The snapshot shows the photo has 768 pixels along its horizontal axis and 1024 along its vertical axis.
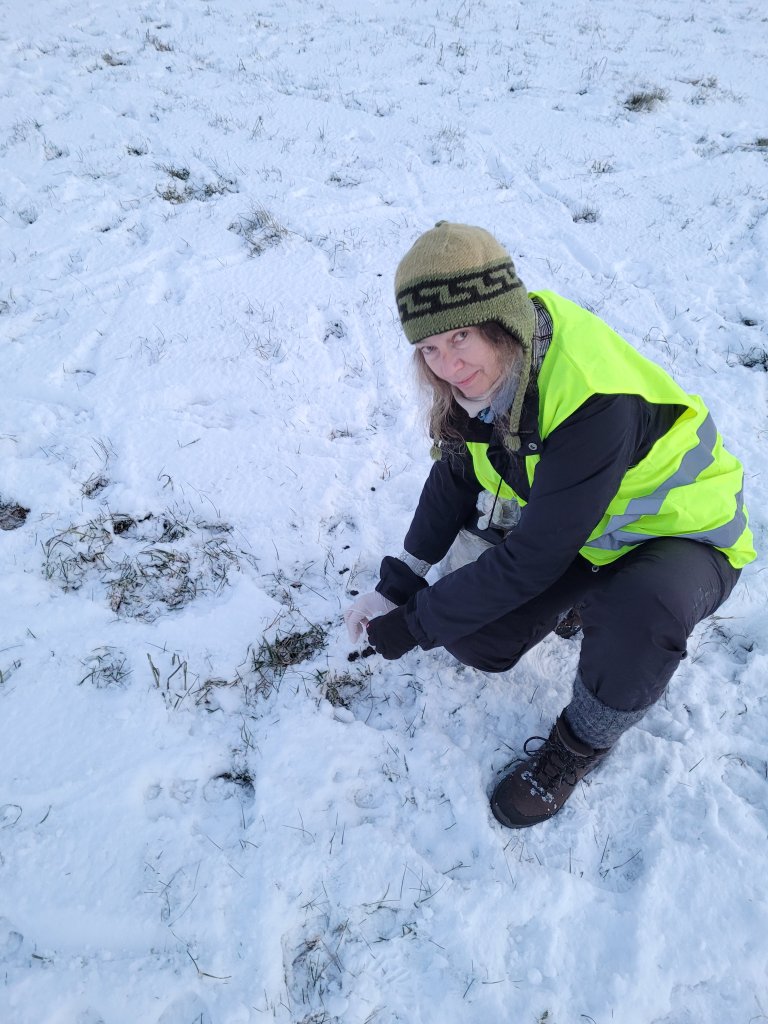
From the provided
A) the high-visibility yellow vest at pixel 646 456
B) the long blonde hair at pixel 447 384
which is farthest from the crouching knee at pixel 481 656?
the long blonde hair at pixel 447 384

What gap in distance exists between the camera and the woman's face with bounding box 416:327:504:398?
1.61 meters

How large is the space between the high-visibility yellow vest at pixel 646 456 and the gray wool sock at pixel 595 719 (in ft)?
1.51

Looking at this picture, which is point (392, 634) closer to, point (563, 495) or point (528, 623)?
point (528, 623)

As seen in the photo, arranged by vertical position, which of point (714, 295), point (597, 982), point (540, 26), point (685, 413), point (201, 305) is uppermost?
point (540, 26)

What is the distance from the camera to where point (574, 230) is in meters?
4.87

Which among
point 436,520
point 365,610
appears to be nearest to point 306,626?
point 365,610

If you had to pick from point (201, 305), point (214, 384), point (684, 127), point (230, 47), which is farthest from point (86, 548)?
point (230, 47)

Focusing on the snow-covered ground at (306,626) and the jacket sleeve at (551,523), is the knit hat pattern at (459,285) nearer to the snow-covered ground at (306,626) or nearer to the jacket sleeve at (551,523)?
the jacket sleeve at (551,523)

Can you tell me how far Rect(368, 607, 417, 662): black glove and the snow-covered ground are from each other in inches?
13.0

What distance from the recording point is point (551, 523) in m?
1.70

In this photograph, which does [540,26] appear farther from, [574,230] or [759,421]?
[759,421]

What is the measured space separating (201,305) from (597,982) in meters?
4.14

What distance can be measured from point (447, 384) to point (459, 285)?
1.25ft

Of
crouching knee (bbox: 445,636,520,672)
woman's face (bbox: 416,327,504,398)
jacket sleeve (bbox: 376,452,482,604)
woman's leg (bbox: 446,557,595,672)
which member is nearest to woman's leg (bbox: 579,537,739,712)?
woman's leg (bbox: 446,557,595,672)
